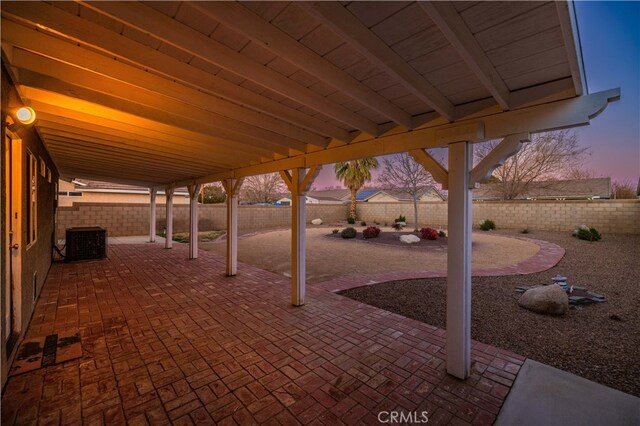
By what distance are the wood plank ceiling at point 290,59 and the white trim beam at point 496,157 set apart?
0.30 m

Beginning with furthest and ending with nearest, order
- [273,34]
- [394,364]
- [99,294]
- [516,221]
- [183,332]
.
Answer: [516,221]
[99,294]
[183,332]
[394,364]
[273,34]

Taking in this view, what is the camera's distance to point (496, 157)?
8.42ft

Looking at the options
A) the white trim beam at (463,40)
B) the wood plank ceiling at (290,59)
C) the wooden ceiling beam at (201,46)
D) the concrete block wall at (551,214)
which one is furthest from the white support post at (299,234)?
the concrete block wall at (551,214)

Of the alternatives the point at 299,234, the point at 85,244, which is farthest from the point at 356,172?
the point at 299,234

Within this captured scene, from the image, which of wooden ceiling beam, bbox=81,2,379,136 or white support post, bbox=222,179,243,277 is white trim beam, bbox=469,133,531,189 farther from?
white support post, bbox=222,179,243,277

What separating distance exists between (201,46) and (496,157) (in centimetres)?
266

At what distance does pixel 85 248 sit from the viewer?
802 centimetres

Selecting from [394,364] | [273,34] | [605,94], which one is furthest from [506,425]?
[273,34]

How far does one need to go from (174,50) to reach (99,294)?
17.0ft

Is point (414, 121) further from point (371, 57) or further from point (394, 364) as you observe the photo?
point (394, 364)

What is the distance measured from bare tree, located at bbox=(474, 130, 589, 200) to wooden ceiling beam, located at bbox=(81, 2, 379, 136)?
20281 mm

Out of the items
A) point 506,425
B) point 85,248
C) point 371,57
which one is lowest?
point 506,425

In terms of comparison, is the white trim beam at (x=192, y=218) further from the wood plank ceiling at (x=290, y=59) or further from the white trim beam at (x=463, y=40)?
the white trim beam at (x=463, y=40)

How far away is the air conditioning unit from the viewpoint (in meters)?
7.79
